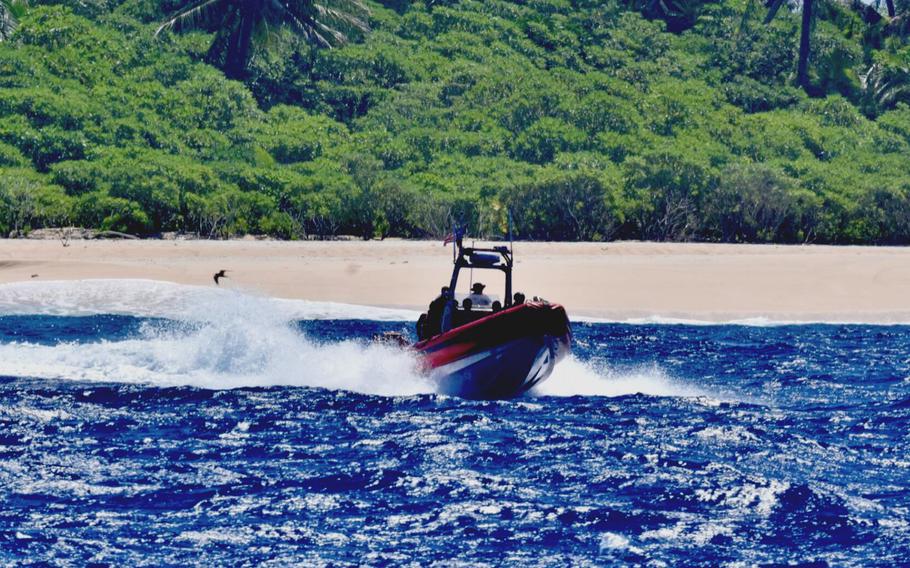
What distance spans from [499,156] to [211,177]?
11.7m

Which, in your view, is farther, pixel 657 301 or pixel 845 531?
pixel 657 301

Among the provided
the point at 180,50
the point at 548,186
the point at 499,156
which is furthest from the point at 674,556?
the point at 180,50

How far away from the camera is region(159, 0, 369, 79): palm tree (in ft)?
194

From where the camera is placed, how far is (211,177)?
43.6 meters

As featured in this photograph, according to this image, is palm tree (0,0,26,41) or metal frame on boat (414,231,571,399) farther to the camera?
palm tree (0,0,26,41)

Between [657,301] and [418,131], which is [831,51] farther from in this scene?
[657,301]

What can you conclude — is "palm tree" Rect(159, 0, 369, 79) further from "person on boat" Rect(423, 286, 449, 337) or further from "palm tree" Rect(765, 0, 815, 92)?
"person on boat" Rect(423, 286, 449, 337)

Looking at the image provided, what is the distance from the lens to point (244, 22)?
5956 centimetres

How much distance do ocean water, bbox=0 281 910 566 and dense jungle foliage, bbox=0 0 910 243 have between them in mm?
17530

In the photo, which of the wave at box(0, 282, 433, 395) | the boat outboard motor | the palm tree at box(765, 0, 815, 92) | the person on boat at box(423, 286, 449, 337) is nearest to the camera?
the boat outboard motor

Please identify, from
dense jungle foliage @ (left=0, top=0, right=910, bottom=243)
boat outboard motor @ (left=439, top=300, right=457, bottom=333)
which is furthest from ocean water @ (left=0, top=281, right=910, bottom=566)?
dense jungle foliage @ (left=0, top=0, right=910, bottom=243)

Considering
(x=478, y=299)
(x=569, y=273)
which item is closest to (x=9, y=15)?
(x=569, y=273)

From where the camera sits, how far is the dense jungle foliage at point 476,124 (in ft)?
142

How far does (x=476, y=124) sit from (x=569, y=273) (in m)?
19.7
